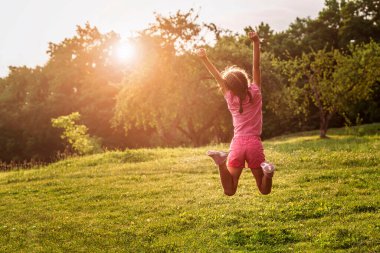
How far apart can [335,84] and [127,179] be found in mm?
21446

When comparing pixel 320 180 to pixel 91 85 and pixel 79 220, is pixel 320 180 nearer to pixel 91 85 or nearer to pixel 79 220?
pixel 79 220

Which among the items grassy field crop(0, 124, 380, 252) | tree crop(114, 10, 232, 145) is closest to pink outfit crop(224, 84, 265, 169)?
grassy field crop(0, 124, 380, 252)

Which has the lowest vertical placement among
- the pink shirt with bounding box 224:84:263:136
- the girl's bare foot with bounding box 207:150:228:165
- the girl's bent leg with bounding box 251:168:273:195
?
the girl's bent leg with bounding box 251:168:273:195

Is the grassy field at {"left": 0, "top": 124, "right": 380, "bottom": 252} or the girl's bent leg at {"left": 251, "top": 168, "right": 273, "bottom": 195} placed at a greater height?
the girl's bent leg at {"left": 251, "top": 168, "right": 273, "bottom": 195}

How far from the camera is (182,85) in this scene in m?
34.0

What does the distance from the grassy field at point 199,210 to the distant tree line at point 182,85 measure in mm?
15449

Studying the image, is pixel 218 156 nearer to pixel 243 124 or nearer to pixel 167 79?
pixel 243 124

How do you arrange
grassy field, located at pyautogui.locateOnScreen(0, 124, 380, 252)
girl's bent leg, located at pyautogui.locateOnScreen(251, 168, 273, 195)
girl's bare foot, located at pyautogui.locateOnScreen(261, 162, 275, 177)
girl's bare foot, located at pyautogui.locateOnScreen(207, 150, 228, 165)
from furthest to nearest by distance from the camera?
grassy field, located at pyautogui.locateOnScreen(0, 124, 380, 252)
girl's bare foot, located at pyautogui.locateOnScreen(207, 150, 228, 165)
girl's bent leg, located at pyautogui.locateOnScreen(251, 168, 273, 195)
girl's bare foot, located at pyautogui.locateOnScreen(261, 162, 275, 177)

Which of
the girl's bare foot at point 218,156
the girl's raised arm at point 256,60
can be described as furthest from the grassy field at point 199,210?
the girl's raised arm at point 256,60

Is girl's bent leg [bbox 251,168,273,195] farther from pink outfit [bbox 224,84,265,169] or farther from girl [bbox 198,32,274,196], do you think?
pink outfit [bbox 224,84,265,169]

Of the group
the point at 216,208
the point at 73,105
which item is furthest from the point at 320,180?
the point at 73,105

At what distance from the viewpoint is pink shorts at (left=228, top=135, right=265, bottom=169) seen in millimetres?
7324

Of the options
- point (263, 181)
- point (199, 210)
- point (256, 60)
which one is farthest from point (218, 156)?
point (199, 210)

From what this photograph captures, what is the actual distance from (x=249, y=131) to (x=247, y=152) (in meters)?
0.32
